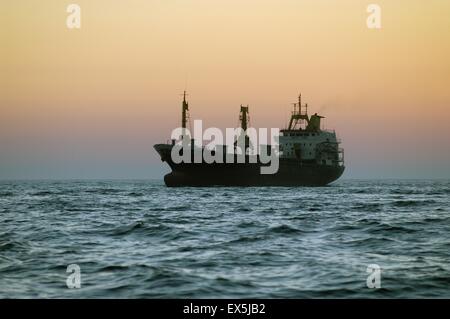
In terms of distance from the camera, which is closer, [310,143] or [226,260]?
[226,260]

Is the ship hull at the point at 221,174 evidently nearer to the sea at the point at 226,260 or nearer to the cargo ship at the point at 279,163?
the cargo ship at the point at 279,163

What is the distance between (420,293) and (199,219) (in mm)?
15817

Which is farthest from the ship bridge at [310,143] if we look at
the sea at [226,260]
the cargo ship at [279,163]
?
the sea at [226,260]

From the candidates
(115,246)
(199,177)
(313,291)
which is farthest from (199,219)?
(199,177)

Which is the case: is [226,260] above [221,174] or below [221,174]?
above

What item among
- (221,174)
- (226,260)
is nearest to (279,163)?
(221,174)

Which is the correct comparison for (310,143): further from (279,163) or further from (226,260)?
(226,260)

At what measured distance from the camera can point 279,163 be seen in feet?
246

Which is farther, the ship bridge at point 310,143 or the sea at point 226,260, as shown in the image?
the ship bridge at point 310,143

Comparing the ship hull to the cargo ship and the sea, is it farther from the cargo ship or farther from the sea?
the sea

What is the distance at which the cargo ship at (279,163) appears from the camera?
72.1 meters

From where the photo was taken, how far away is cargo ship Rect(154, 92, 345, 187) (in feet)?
236

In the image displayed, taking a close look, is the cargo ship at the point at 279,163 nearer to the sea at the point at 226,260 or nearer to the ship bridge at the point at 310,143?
the ship bridge at the point at 310,143

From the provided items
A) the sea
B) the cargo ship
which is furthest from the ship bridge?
the sea
